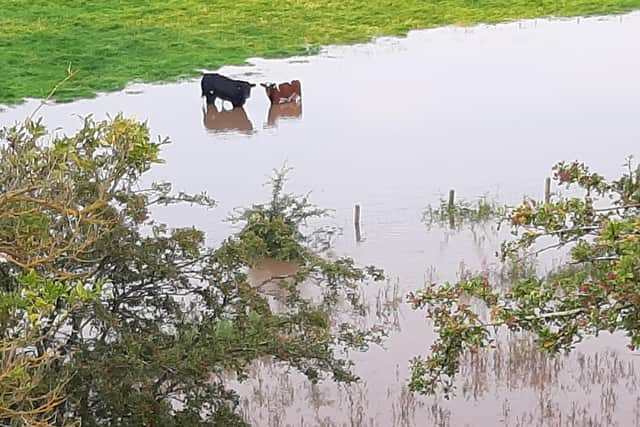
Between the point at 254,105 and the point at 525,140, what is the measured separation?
203 inches

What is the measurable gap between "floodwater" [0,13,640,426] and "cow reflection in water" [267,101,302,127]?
0.17ft

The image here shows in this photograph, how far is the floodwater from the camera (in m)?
9.12

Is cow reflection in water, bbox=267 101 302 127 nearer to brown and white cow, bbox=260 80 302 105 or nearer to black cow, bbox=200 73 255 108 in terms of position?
brown and white cow, bbox=260 80 302 105

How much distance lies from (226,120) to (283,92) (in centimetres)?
112

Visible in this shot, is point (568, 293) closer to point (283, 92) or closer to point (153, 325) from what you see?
point (153, 325)

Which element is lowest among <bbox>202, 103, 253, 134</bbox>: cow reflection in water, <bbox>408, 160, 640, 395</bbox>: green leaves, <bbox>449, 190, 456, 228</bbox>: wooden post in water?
<bbox>449, 190, 456, 228</bbox>: wooden post in water

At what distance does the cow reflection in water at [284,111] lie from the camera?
17.8 m

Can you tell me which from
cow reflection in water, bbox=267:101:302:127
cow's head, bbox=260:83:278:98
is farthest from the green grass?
cow reflection in water, bbox=267:101:302:127

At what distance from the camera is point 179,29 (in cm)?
2445

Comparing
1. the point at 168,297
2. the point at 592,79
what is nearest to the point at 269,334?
the point at 168,297

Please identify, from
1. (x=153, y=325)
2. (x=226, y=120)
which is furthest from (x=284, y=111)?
(x=153, y=325)

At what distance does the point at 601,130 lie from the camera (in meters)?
16.5

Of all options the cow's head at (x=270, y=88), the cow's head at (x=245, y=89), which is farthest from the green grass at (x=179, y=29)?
the cow's head at (x=270, y=88)

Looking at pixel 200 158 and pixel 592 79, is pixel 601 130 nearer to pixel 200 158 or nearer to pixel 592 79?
pixel 592 79
